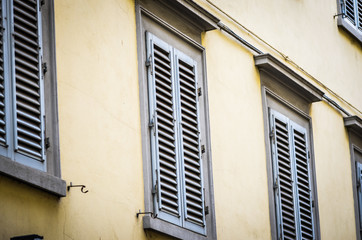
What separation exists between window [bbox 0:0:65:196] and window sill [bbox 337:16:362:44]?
25.3 feet

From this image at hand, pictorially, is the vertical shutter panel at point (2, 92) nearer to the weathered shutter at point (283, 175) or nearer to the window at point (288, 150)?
the window at point (288, 150)

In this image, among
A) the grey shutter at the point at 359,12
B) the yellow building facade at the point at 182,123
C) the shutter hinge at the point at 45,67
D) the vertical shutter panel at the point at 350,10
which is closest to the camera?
the yellow building facade at the point at 182,123

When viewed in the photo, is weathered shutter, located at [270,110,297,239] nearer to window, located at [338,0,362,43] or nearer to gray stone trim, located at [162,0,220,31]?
gray stone trim, located at [162,0,220,31]

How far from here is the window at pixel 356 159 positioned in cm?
1470

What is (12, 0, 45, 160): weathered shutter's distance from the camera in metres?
8.23

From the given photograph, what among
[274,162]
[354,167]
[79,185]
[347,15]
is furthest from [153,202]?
[347,15]

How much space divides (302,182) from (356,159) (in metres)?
2.21

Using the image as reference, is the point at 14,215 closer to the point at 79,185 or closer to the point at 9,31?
the point at 79,185

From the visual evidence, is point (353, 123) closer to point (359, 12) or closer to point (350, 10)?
point (350, 10)

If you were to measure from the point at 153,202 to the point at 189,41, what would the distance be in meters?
2.15

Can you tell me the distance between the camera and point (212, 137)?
37.0 ft

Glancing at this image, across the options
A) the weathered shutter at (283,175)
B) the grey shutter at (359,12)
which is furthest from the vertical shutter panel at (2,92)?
the grey shutter at (359,12)

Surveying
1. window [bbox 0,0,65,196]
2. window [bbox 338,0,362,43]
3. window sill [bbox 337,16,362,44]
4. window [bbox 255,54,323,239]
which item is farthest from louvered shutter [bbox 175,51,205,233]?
window [bbox 338,0,362,43]

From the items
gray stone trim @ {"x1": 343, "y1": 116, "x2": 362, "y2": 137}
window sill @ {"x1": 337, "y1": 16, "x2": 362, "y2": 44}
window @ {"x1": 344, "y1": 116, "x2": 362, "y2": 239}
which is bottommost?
window @ {"x1": 344, "y1": 116, "x2": 362, "y2": 239}
